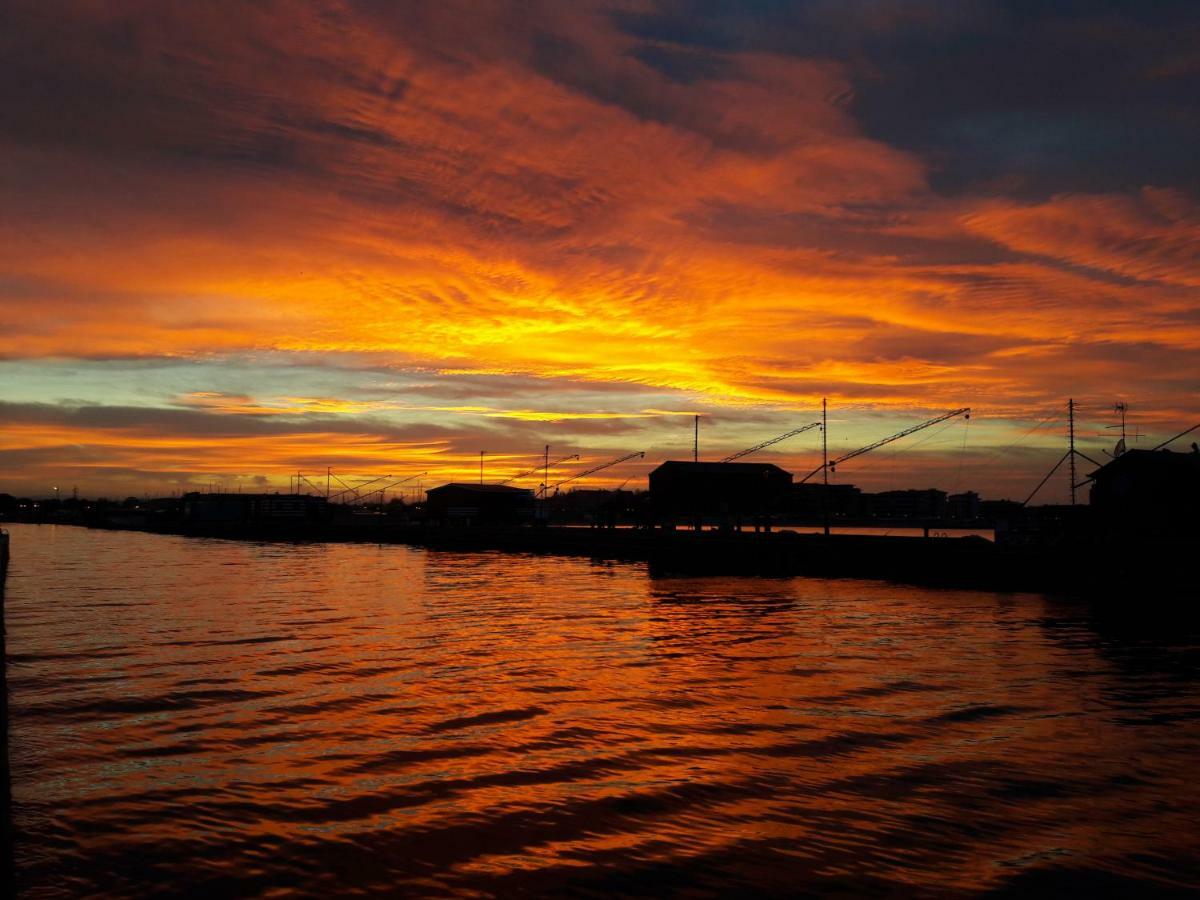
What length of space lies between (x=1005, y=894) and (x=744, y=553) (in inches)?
2951

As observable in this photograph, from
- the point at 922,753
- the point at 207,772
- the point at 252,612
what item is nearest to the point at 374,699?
the point at 207,772

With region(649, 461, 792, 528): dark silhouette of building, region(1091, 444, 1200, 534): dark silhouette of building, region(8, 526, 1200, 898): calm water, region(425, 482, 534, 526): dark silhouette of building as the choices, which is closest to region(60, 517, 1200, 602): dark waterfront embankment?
region(1091, 444, 1200, 534): dark silhouette of building

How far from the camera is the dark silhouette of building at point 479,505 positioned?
567 ft

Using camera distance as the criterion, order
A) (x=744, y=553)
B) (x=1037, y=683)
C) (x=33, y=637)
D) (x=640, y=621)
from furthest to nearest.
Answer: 1. (x=744, y=553)
2. (x=640, y=621)
3. (x=33, y=637)
4. (x=1037, y=683)

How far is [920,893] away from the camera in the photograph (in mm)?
11109

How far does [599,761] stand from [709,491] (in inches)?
4369

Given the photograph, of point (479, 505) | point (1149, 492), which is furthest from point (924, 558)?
point (479, 505)

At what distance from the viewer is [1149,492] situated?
6750 centimetres

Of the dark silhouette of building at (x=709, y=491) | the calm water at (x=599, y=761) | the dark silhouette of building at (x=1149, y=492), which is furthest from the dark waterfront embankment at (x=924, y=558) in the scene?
the calm water at (x=599, y=761)

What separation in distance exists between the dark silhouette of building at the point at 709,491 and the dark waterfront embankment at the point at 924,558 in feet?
32.6

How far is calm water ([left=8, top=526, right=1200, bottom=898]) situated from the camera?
11.9 metres

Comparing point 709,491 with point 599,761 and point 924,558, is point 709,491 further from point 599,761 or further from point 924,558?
point 599,761

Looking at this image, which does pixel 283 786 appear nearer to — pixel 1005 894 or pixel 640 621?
pixel 1005 894

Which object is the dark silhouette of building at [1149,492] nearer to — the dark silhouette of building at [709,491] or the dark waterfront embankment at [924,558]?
the dark waterfront embankment at [924,558]
